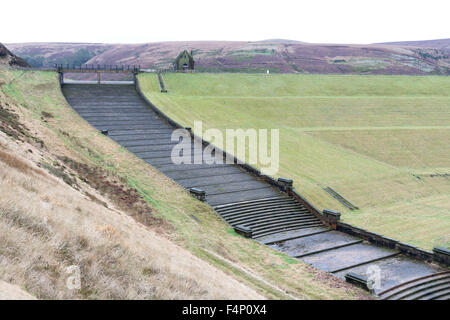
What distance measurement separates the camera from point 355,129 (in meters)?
47.2

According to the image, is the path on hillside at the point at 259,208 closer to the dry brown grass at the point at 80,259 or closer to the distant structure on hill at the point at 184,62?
the dry brown grass at the point at 80,259

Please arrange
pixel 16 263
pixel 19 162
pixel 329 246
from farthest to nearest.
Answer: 1. pixel 329 246
2. pixel 19 162
3. pixel 16 263

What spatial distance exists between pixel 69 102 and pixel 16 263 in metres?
36.8

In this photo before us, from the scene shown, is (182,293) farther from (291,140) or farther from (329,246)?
(291,140)

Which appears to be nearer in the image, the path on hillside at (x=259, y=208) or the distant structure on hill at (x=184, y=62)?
the path on hillside at (x=259, y=208)

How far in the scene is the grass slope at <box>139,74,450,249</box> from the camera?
99.8ft

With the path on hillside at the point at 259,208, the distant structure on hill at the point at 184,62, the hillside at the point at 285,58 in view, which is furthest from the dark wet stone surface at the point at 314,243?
the hillside at the point at 285,58

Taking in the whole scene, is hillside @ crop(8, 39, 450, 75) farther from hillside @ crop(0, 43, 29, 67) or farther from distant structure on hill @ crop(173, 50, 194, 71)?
hillside @ crop(0, 43, 29, 67)

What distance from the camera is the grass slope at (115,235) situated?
10.2m

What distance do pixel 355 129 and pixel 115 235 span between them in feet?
129

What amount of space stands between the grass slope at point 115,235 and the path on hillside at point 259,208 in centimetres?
152

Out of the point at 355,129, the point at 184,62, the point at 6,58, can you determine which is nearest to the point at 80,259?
the point at 355,129
